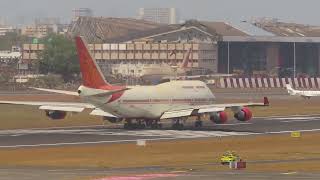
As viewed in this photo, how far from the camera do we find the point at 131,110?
9869 cm

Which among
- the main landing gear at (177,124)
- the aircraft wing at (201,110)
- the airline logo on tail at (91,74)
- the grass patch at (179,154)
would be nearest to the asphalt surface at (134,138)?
the main landing gear at (177,124)

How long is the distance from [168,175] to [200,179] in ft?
9.94

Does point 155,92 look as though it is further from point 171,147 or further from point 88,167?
point 88,167

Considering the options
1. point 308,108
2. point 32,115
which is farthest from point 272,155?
point 308,108

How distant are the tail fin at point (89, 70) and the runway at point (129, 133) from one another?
4822 mm

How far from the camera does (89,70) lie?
94.1m

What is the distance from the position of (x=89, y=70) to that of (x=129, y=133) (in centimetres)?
709

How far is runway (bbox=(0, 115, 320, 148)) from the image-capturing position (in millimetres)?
85331

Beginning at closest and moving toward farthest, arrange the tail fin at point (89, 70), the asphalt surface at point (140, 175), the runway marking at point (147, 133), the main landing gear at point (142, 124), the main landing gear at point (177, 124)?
the asphalt surface at point (140, 175) → the runway marking at point (147, 133) → the tail fin at point (89, 70) → the main landing gear at point (177, 124) → the main landing gear at point (142, 124)

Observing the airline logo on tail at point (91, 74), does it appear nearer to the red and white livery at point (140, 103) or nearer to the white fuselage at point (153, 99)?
the red and white livery at point (140, 103)

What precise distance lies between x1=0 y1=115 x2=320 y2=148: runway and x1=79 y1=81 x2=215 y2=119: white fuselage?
6.87 ft

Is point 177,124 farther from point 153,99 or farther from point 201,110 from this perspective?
point 201,110

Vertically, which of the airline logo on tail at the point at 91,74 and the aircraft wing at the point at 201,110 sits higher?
the airline logo on tail at the point at 91,74

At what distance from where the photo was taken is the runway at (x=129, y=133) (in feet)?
280
